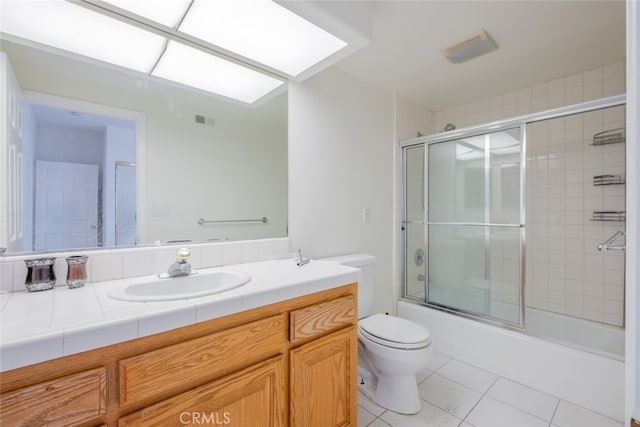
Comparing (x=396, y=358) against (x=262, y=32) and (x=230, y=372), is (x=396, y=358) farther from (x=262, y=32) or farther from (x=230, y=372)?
(x=262, y=32)

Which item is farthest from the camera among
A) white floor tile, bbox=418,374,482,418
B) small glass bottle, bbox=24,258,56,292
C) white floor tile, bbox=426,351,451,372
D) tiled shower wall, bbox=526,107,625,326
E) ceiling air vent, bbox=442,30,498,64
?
tiled shower wall, bbox=526,107,625,326

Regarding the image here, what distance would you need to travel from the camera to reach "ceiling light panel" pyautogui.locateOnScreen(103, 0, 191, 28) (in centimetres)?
117

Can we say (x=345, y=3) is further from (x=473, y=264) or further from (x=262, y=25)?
(x=473, y=264)

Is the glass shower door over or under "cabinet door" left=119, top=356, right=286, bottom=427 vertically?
over

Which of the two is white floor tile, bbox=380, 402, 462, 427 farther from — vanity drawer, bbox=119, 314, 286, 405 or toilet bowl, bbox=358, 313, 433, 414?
vanity drawer, bbox=119, 314, 286, 405

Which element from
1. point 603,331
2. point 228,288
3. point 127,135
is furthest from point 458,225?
point 127,135

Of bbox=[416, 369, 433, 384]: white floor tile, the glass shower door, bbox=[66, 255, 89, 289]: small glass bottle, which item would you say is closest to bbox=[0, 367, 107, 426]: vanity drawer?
bbox=[66, 255, 89, 289]: small glass bottle

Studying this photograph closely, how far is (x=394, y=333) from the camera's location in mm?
1609

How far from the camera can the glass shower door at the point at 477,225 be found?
2100 mm

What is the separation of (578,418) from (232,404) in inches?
73.5

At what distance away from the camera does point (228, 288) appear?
39.3 inches

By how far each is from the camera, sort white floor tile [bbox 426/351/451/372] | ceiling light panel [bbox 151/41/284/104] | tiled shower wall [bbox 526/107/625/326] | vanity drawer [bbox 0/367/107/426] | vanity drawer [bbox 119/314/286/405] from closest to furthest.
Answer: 1. vanity drawer [bbox 0/367/107/426]
2. vanity drawer [bbox 119/314/286/405]
3. ceiling light panel [bbox 151/41/284/104]
4. white floor tile [bbox 426/351/451/372]
5. tiled shower wall [bbox 526/107/625/326]

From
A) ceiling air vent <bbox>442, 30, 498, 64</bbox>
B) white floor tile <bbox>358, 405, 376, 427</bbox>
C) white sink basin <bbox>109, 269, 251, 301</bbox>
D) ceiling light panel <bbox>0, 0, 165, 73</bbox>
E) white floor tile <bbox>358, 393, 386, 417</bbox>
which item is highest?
ceiling air vent <bbox>442, 30, 498, 64</bbox>

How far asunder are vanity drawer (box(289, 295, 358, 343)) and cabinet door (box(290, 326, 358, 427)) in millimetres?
42
